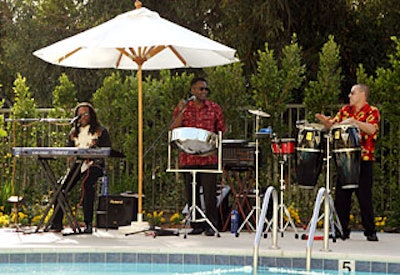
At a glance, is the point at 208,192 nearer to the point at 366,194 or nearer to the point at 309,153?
the point at 309,153

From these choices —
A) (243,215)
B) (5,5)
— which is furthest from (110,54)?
(5,5)

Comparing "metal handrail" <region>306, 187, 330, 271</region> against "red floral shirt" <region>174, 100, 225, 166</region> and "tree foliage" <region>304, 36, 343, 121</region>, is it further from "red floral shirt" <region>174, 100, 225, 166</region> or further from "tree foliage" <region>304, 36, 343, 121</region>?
"tree foliage" <region>304, 36, 343, 121</region>

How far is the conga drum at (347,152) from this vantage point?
7.21 metres

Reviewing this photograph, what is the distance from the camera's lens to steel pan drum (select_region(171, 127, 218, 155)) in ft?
24.3

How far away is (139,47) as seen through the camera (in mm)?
7949

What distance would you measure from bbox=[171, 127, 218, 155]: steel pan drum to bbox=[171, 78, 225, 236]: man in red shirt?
0.28 meters

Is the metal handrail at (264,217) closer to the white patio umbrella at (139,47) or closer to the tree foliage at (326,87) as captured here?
the white patio umbrella at (139,47)

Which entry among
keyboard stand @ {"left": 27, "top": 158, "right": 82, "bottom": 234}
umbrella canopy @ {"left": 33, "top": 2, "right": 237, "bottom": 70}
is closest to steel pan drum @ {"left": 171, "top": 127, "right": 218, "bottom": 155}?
umbrella canopy @ {"left": 33, "top": 2, "right": 237, "bottom": 70}

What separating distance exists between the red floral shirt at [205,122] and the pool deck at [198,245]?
2.36 feet

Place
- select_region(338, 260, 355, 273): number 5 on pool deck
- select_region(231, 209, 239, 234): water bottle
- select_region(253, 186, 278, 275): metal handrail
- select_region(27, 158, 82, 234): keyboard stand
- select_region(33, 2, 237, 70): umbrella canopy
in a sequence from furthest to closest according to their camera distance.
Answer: select_region(231, 209, 239, 234): water bottle < select_region(27, 158, 82, 234): keyboard stand < select_region(33, 2, 237, 70): umbrella canopy < select_region(338, 260, 355, 273): number 5 on pool deck < select_region(253, 186, 278, 275): metal handrail

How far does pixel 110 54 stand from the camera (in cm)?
863

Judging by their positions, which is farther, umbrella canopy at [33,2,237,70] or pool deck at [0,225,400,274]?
umbrella canopy at [33,2,237,70]

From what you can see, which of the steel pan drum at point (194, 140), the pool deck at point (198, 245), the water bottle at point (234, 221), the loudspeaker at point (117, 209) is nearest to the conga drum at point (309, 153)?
the pool deck at point (198, 245)

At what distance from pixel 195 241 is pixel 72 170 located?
1448mm
